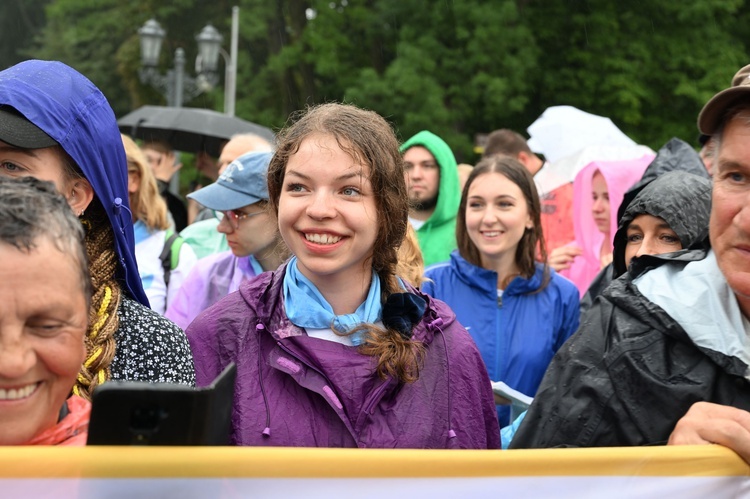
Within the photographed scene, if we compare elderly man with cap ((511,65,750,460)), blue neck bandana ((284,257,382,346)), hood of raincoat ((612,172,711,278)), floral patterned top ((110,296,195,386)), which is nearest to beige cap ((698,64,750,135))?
elderly man with cap ((511,65,750,460))

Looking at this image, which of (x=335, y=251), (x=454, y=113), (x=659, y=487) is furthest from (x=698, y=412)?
(x=454, y=113)

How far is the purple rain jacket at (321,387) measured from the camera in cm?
288

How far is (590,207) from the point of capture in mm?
7324

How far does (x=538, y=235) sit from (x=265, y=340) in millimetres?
3036

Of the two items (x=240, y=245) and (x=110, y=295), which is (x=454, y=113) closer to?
(x=240, y=245)

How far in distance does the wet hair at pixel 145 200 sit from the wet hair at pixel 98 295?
326cm

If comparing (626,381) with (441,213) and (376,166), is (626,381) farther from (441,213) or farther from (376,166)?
(441,213)

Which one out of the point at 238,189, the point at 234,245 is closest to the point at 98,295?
the point at 234,245

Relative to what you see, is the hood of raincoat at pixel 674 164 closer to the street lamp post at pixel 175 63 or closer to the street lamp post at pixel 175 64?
the street lamp post at pixel 175 64

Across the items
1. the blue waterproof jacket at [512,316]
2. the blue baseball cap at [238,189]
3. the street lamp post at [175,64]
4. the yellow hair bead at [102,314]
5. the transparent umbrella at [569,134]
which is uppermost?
the street lamp post at [175,64]

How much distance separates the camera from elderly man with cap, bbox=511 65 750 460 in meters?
2.51

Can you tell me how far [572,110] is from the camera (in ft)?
36.0

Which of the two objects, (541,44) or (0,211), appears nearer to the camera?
(0,211)

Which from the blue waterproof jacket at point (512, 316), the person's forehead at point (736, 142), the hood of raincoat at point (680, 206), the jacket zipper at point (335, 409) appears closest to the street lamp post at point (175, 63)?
the blue waterproof jacket at point (512, 316)
